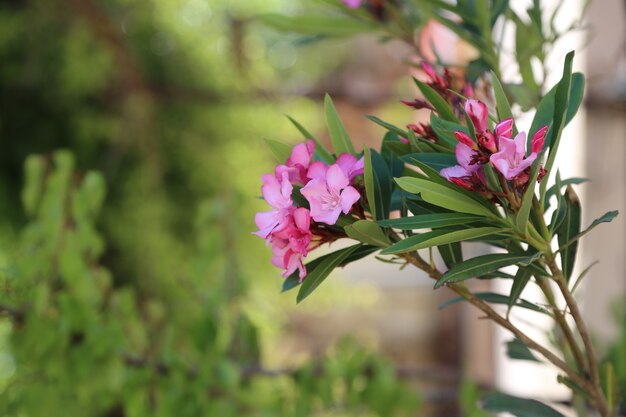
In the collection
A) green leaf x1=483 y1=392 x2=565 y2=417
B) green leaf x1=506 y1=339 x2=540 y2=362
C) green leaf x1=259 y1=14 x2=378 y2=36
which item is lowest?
green leaf x1=483 y1=392 x2=565 y2=417

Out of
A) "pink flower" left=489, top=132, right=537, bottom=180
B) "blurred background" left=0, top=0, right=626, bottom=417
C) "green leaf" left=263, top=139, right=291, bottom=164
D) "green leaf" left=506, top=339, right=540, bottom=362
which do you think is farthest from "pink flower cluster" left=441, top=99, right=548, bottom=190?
"blurred background" left=0, top=0, right=626, bottom=417

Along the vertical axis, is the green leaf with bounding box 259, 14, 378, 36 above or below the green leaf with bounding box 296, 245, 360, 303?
above

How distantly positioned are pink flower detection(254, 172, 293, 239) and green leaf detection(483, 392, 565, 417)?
208 mm

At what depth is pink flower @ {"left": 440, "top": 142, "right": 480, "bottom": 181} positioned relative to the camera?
0.37 m

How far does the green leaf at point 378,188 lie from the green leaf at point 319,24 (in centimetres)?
26

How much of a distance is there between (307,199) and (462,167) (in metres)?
0.08

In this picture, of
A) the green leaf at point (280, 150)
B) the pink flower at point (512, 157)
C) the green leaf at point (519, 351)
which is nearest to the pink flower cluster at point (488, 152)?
the pink flower at point (512, 157)

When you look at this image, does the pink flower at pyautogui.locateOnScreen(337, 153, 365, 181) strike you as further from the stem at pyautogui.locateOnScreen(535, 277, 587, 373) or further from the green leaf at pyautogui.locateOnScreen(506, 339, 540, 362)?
the green leaf at pyautogui.locateOnScreen(506, 339, 540, 362)

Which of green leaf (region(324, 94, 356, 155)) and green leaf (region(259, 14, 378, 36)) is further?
green leaf (region(259, 14, 378, 36))

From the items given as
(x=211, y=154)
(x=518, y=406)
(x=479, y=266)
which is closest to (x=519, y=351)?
(x=518, y=406)

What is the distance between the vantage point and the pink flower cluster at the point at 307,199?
378mm

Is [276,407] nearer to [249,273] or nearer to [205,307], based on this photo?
[205,307]

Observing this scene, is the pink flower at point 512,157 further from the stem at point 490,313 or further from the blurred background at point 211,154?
the blurred background at point 211,154

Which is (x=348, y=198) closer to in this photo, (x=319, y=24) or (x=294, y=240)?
(x=294, y=240)
